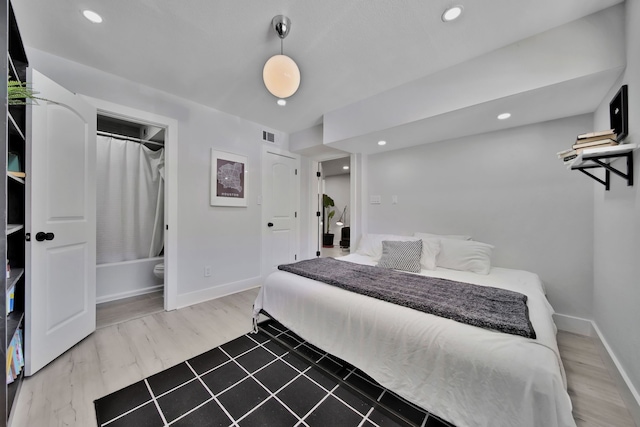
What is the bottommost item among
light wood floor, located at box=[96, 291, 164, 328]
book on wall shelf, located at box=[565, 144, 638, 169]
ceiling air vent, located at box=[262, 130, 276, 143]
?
light wood floor, located at box=[96, 291, 164, 328]

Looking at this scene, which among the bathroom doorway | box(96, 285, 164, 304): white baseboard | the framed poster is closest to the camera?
box(96, 285, 164, 304): white baseboard

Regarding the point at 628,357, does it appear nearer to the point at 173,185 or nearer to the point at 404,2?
the point at 404,2

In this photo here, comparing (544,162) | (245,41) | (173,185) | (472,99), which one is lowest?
(173,185)

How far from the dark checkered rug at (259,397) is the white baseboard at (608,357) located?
3.41ft

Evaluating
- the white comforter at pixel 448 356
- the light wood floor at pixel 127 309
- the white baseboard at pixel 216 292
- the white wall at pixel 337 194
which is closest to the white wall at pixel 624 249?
the white comforter at pixel 448 356

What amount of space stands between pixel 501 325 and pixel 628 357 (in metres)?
0.99

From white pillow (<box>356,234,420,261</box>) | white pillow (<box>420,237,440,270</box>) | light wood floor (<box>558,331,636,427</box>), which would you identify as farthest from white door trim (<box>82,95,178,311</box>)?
light wood floor (<box>558,331,636,427</box>)

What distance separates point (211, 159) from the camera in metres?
3.03

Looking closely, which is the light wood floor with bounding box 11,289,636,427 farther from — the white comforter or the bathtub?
the bathtub

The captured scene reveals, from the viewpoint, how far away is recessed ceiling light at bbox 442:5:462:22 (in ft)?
4.96

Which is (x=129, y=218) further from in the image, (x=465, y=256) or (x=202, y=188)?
(x=465, y=256)

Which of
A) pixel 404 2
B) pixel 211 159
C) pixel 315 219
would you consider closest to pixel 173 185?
pixel 211 159

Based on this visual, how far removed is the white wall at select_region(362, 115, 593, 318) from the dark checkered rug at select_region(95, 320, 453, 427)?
200 cm

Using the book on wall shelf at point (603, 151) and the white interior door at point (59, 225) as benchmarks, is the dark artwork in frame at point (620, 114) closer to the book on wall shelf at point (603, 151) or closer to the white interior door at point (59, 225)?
the book on wall shelf at point (603, 151)
